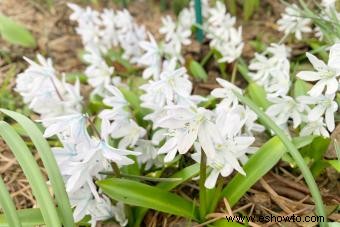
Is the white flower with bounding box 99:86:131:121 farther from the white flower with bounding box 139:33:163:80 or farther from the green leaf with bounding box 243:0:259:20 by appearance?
the green leaf with bounding box 243:0:259:20

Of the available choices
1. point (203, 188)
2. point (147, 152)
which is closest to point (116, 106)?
point (147, 152)

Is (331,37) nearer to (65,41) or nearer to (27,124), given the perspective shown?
(27,124)

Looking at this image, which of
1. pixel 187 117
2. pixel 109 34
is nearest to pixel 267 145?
pixel 187 117

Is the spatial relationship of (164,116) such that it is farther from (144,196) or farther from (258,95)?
(258,95)

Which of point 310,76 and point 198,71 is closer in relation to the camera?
point 310,76

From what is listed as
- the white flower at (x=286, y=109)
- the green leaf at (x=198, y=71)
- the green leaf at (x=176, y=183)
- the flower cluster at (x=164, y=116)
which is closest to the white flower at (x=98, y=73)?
the flower cluster at (x=164, y=116)

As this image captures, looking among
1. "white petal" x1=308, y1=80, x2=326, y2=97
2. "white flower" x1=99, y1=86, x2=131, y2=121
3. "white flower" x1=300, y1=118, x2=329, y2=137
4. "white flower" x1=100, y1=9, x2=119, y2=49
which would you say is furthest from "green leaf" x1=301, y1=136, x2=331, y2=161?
"white flower" x1=100, y1=9, x2=119, y2=49
